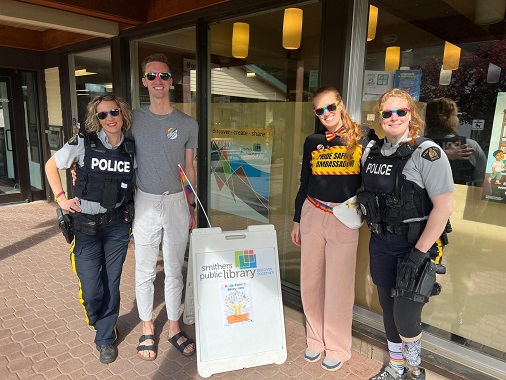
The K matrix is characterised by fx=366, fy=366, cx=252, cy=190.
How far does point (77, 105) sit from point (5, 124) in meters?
1.56

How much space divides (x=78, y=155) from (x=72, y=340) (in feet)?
4.90

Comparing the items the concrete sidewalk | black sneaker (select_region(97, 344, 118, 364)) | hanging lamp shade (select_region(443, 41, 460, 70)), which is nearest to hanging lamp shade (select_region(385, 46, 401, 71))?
hanging lamp shade (select_region(443, 41, 460, 70))

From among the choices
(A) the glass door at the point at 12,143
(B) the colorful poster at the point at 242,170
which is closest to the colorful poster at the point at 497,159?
(B) the colorful poster at the point at 242,170

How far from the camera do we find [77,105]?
6.17 metres

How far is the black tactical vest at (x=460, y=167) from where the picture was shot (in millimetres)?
2494

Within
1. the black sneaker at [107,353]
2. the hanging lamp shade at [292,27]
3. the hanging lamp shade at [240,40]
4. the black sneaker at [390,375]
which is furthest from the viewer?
the hanging lamp shade at [240,40]

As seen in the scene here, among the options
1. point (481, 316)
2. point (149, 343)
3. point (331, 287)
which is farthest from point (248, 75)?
point (481, 316)

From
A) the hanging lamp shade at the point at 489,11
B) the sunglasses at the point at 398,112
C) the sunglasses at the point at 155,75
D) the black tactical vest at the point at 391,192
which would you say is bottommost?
the black tactical vest at the point at 391,192

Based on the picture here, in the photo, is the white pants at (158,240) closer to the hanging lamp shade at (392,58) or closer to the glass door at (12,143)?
the hanging lamp shade at (392,58)

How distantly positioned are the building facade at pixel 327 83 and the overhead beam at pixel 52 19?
25cm

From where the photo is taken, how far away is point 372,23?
2.73m

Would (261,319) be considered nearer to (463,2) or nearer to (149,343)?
(149,343)

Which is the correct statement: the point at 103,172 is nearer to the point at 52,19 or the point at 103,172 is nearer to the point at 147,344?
the point at 147,344

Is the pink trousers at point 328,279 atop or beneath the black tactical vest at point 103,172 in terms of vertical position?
beneath
